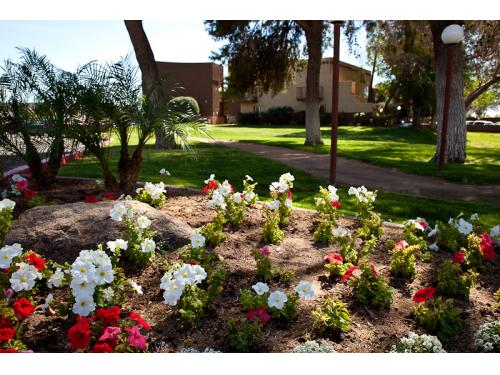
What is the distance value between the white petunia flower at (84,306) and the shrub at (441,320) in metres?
1.85

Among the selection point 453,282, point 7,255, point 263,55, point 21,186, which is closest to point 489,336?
point 453,282

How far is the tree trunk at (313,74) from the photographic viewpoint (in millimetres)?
14906

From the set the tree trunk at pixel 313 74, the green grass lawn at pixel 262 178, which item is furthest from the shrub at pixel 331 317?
the tree trunk at pixel 313 74

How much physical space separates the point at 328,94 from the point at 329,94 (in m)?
0.45

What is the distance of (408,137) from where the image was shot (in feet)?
86.5

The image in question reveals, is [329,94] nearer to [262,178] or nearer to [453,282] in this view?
[262,178]

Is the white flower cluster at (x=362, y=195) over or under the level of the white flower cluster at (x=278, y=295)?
over

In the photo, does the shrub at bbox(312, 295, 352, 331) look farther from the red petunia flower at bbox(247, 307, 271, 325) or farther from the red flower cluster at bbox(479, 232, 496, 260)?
the red flower cluster at bbox(479, 232, 496, 260)

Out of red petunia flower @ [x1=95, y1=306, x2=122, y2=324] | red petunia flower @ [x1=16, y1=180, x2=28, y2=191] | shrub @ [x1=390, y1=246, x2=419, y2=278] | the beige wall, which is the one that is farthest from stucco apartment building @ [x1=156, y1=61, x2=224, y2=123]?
red petunia flower @ [x1=95, y1=306, x2=122, y2=324]

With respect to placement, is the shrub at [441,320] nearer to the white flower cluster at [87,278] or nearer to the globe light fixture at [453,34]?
the white flower cluster at [87,278]

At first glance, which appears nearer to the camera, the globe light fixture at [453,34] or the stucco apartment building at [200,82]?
the globe light fixture at [453,34]

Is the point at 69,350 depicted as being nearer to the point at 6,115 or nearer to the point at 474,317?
the point at 474,317

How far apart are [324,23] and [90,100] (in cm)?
1314

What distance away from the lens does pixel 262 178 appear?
303 inches
